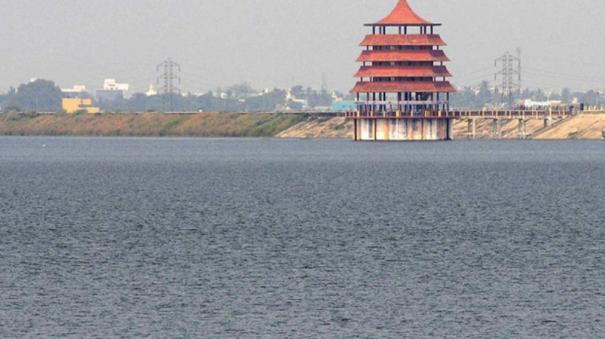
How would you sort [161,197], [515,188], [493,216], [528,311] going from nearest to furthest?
[528,311]
[493,216]
[161,197]
[515,188]

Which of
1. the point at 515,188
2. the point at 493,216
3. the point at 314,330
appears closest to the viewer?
the point at 314,330

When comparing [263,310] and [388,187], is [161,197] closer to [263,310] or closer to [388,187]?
[388,187]

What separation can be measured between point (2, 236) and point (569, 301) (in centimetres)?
3403

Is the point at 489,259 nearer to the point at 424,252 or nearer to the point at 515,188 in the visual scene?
the point at 424,252

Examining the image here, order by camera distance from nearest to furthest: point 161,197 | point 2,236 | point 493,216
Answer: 1. point 2,236
2. point 493,216
3. point 161,197

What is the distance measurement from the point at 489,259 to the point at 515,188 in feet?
187

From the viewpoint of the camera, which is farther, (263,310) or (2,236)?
(2,236)

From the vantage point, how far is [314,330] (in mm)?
44938

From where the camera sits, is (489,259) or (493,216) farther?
(493,216)

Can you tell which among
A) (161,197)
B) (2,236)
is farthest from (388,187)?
(2,236)

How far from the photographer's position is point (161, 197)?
356 feet

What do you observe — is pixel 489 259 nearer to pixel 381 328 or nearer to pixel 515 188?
pixel 381 328

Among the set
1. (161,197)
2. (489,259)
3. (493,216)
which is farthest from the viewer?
(161,197)

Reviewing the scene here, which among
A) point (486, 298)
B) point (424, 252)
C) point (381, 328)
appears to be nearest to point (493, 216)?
point (424, 252)
